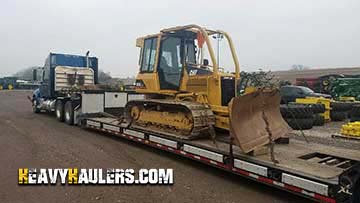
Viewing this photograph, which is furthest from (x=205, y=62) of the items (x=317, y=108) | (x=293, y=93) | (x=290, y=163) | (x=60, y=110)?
(x=293, y=93)

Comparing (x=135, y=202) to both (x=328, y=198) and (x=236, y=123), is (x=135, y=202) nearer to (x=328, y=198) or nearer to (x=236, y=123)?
(x=236, y=123)

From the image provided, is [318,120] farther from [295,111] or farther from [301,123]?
[295,111]

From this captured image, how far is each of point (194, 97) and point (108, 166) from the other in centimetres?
255

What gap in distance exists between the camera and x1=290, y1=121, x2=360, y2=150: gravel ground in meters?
9.35

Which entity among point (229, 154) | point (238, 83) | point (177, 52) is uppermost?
point (177, 52)

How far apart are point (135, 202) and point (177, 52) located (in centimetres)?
449

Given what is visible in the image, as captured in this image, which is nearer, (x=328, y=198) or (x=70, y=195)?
(x=328, y=198)

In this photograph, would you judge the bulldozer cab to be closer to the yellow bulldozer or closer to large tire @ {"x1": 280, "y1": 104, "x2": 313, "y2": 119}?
the yellow bulldozer

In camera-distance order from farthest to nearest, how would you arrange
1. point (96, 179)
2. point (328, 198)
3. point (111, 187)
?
1. point (96, 179)
2. point (111, 187)
3. point (328, 198)

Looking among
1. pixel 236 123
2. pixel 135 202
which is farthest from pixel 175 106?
pixel 135 202

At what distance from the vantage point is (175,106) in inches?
306
